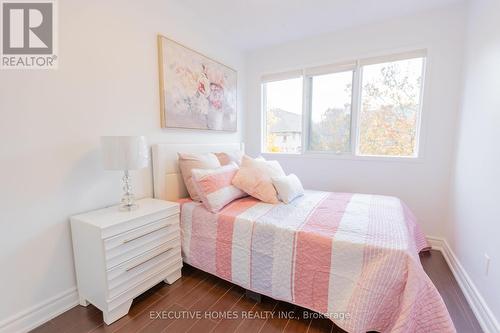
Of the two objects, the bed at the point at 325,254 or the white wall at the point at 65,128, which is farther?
the white wall at the point at 65,128

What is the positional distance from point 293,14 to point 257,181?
187cm

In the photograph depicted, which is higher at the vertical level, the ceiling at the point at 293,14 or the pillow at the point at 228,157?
the ceiling at the point at 293,14

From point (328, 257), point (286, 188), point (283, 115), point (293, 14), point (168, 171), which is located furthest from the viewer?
point (283, 115)

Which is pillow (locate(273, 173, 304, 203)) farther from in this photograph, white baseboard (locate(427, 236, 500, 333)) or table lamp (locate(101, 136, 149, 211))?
white baseboard (locate(427, 236, 500, 333))

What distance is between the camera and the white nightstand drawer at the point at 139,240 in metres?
1.40

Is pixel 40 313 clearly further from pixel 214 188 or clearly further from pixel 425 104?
pixel 425 104

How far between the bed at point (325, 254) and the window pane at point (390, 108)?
0.88 metres

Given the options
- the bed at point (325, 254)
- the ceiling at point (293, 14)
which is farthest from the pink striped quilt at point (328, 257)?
the ceiling at point (293, 14)

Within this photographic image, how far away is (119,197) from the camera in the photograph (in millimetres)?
1852

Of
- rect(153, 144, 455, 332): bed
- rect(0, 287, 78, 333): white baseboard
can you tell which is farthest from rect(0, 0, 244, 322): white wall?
rect(153, 144, 455, 332): bed

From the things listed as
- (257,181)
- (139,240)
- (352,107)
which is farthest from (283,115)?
(139,240)

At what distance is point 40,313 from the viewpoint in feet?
4.65

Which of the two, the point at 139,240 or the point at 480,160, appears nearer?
the point at 139,240

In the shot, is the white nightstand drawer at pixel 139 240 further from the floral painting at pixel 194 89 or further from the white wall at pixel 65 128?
the floral painting at pixel 194 89
